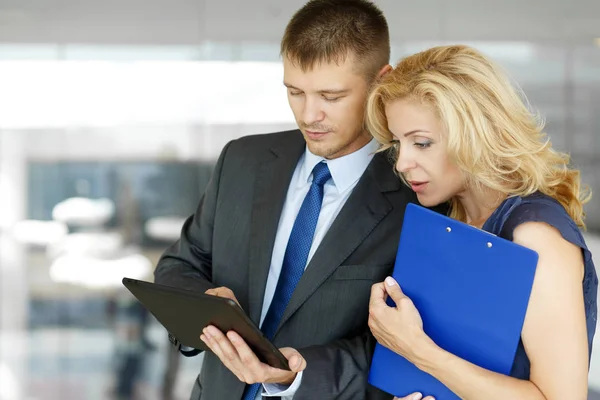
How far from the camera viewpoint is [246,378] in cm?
188

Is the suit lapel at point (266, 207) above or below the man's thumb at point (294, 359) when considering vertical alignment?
above

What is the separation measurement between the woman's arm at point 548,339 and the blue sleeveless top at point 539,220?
0.05ft

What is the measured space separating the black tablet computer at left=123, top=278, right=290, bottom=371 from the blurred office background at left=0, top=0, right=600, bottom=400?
2.78 metres

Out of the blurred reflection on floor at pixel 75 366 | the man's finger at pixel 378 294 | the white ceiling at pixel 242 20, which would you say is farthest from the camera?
the blurred reflection on floor at pixel 75 366

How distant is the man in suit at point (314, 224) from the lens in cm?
205

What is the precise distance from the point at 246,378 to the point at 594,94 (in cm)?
369

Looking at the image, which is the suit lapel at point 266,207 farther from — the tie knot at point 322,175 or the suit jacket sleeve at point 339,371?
the suit jacket sleeve at point 339,371

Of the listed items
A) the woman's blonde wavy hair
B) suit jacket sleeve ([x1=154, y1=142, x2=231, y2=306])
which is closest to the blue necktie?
suit jacket sleeve ([x1=154, y1=142, x2=231, y2=306])

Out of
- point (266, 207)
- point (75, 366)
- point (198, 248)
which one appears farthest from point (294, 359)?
point (75, 366)

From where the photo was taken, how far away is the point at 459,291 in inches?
66.9

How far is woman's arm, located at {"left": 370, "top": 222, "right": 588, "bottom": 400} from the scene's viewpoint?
1571mm

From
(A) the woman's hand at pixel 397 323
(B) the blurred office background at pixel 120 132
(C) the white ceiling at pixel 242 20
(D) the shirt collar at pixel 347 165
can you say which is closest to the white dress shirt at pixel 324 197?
(D) the shirt collar at pixel 347 165

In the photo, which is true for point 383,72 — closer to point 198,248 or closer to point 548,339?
point 198,248

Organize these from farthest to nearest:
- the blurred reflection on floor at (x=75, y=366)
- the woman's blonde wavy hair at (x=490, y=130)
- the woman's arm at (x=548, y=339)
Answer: the blurred reflection on floor at (x=75, y=366) → the woman's blonde wavy hair at (x=490, y=130) → the woman's arm at (x=548, y=339)
